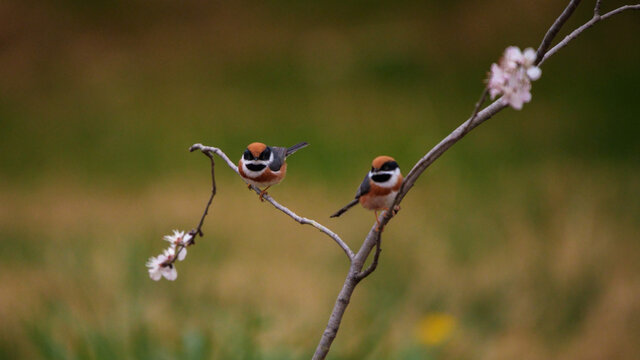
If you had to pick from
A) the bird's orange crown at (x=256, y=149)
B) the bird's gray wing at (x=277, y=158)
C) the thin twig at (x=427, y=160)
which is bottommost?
the thin twig at (x=427, y=160)

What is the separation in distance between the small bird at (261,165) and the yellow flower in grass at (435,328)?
0.97 metres

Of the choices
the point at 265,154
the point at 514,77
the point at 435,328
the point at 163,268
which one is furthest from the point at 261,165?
the point at 435,328

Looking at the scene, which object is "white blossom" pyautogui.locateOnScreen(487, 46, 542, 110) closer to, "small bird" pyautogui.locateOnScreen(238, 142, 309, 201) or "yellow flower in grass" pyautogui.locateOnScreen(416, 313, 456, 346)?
"small bird" pyautogui.locateOnScreen(238, 142, 309, 201)

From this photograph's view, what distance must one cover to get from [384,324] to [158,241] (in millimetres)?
753

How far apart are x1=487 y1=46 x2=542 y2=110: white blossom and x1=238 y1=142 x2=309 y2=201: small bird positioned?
207mm

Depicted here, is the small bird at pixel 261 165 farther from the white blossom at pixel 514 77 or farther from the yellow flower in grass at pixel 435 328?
the yellow flower in grass at pixel 435 328

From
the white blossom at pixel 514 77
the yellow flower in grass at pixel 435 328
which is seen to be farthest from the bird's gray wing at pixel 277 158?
the yellow flower in grass at pixel 435 328

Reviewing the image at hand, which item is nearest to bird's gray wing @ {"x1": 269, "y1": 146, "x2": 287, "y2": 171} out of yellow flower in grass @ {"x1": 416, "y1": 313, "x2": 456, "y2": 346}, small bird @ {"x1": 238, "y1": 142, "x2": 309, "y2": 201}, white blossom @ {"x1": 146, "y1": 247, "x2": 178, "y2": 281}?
small bird @ {"x1": 238, "y1": 142, "x2": 309, "y2": 201}

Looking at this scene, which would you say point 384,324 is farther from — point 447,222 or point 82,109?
point 82,109

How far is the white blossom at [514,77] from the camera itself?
0.35m

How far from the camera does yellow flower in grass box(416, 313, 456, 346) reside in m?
1.44

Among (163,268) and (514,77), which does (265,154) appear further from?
(514,77)

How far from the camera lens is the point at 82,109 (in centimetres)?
243

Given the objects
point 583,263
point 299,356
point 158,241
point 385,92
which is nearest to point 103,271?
point 158,241
